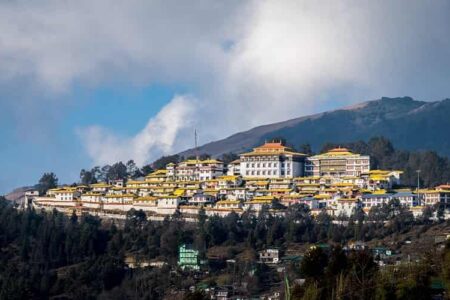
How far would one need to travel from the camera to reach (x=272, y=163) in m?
72.8

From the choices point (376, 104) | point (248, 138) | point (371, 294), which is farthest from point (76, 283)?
point (376, 104)

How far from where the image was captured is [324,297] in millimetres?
34844

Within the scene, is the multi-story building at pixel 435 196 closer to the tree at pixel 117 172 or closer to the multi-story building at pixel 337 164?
the multi-story building at pixel 337 164

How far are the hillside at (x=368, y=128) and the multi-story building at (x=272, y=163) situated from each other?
2950 inches

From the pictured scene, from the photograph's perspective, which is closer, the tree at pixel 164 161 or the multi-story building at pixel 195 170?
the multi-story building at pixel 195 170

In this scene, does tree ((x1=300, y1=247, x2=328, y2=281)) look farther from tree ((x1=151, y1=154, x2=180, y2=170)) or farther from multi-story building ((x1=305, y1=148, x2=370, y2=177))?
tree ((x1=151, y1=154, x2=180, y2=170))

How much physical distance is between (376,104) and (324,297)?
15140 cm

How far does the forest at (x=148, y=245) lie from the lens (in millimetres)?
53688

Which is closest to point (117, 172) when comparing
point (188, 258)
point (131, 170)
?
point (131, 170)

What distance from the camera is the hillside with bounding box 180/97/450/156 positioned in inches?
6319

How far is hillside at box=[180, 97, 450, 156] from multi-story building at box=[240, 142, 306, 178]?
74.9 metres

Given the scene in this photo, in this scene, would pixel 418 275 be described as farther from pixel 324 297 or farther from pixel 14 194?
pixel 14 194

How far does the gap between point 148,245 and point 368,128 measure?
111486mm

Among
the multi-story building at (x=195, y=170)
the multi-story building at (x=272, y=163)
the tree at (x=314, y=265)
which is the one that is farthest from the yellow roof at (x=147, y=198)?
the tree at (x=314, y=265)
